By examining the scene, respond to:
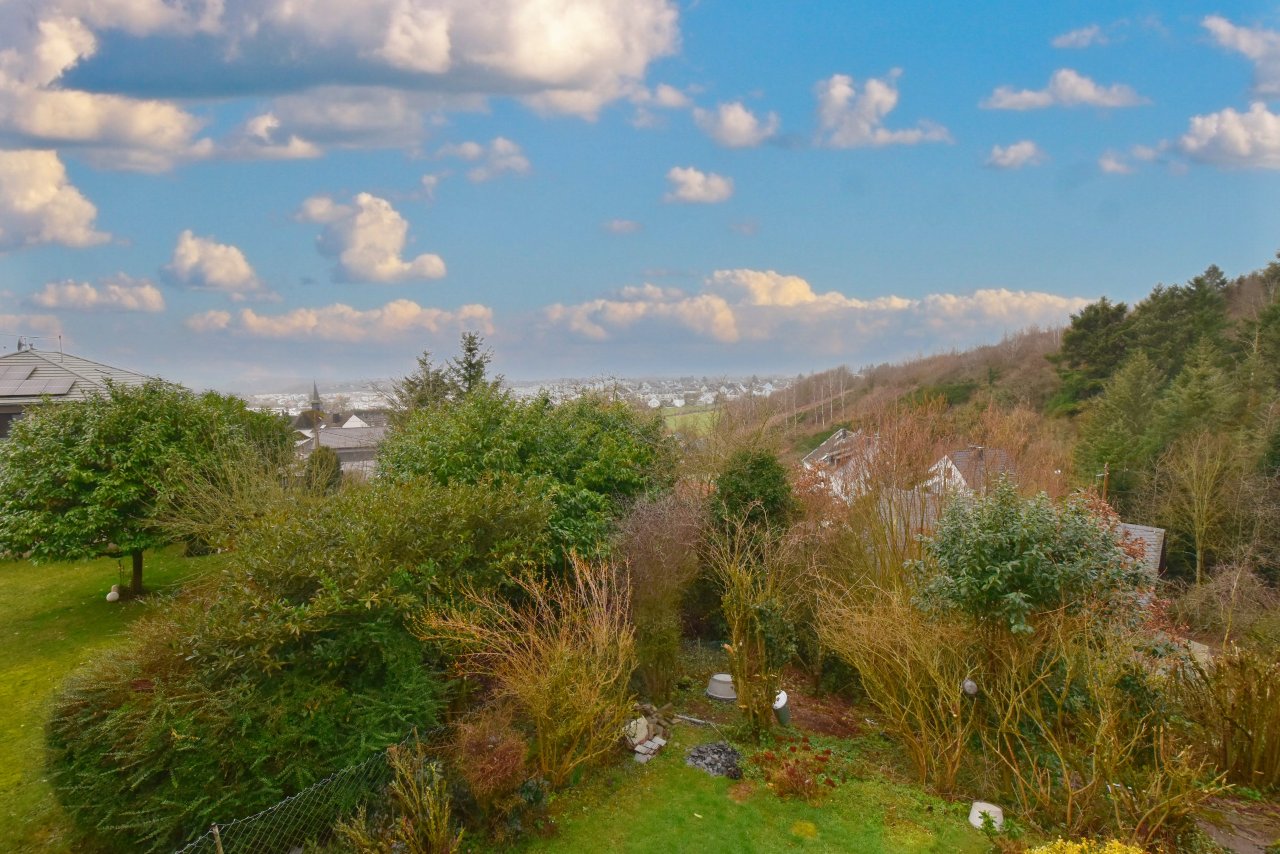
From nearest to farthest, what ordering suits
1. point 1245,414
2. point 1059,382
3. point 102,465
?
point 102,465 < point 1245,414 < point 1059,382

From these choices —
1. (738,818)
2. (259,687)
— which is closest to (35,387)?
(259,687)

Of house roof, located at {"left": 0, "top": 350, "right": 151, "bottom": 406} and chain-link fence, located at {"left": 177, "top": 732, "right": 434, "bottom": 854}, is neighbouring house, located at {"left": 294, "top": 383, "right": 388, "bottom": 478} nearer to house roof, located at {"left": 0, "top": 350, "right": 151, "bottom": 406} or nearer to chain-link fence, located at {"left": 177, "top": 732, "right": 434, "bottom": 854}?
house roof, located at {"left": 0, "top": 350, "right": 151, "bottom": 406}

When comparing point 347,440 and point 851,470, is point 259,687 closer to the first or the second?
point 851,470

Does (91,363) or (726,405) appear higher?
(91,363)

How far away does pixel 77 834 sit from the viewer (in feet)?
27.9

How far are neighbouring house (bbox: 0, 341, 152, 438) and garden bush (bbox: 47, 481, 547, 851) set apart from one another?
808 inches

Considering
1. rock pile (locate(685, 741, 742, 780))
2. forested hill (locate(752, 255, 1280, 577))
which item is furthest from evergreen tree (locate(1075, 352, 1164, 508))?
rock pile (locate(685, 741, 742, 780))

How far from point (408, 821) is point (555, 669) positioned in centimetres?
222

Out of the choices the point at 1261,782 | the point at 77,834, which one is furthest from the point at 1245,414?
the point at 77,834

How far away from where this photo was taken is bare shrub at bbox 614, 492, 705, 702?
41.5ft

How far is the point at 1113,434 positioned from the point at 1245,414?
411cm

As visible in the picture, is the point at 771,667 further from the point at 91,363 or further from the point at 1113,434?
the point at 91,363

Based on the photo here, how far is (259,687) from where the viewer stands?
8.24 metres

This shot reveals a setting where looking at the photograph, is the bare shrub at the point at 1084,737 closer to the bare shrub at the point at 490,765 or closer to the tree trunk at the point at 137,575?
the bare shrub at the point at 490,765
